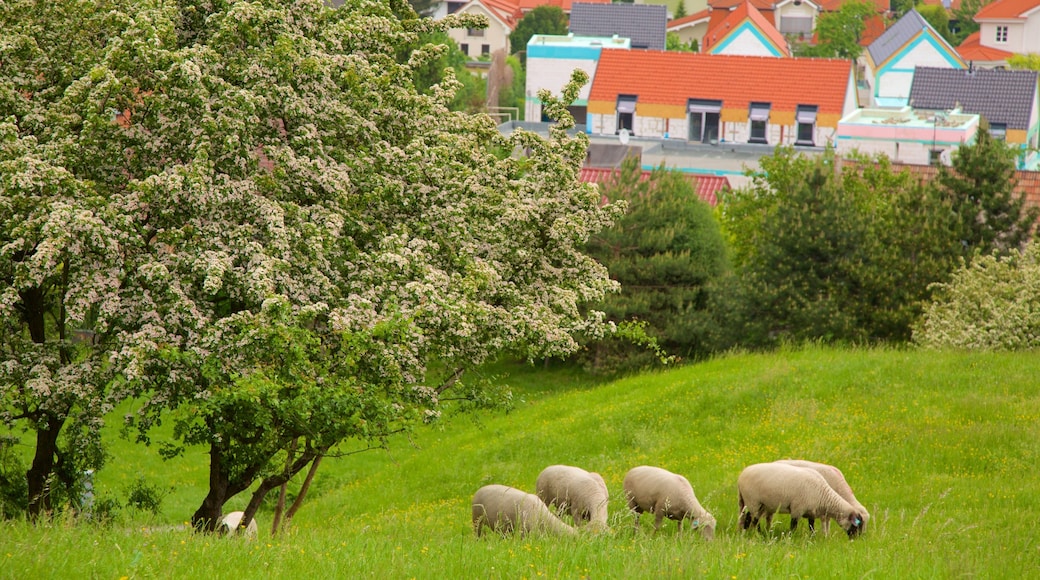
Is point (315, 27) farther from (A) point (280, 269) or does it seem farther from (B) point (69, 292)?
(B) point (69, 292)

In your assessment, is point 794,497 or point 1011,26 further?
point 1011,26

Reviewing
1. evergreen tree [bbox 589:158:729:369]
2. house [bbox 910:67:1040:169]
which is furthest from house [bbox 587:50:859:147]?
evergreen tree [bbox 589:158:729:369]

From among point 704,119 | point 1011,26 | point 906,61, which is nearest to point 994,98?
point 704,119

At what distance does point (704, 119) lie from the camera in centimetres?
11244

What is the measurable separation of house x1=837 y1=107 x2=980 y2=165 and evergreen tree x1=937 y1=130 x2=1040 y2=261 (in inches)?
1710

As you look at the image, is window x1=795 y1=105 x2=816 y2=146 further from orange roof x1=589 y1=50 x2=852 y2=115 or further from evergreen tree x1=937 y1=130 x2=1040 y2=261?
evergreen tree x1=937 y1=130 x2=1040 y2=261

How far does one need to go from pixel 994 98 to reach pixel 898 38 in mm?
43448

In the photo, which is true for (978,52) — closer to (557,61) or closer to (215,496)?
(557,61)

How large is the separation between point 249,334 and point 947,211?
110ft

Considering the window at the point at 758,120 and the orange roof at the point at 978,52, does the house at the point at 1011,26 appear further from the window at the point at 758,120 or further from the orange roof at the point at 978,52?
the window at the point at 758,120

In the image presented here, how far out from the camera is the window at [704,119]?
112 metres

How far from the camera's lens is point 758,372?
31.8 metres

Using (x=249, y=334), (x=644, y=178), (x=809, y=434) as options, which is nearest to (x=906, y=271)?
(x=644, y=178)

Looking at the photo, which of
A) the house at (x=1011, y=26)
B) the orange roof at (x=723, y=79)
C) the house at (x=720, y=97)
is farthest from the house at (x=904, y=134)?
the house at (x=1011, y=26)
